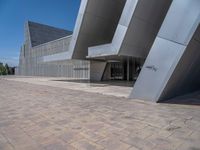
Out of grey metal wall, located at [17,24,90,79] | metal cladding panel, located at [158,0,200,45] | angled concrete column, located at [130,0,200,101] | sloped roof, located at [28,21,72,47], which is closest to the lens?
metal cladding panel, located at [158,0,200,45]

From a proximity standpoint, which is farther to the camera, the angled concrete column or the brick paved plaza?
the angled concrete column

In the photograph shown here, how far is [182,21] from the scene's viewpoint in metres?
6.39

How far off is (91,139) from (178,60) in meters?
4.57

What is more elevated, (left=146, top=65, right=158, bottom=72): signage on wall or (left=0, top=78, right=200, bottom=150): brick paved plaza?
(left=146, top=65, right=158, bottom=72): signage on wall

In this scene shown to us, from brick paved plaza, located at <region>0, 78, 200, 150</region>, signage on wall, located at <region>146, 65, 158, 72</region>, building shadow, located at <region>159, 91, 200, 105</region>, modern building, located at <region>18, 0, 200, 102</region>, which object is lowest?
brick paved plaza, located at <region>0, 78, 200, 150</region>

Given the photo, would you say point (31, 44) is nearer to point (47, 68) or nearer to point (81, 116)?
point (47, 68)

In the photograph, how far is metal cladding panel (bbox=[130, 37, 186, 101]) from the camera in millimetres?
→ 6465

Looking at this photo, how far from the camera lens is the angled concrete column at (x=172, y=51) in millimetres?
6172

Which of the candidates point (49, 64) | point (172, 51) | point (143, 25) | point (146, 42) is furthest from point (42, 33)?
point (172, 51)

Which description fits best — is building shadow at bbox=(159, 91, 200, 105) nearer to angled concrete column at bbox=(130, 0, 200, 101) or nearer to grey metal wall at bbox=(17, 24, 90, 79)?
angled concrete column at bbox=(130, 0, 200, 101)

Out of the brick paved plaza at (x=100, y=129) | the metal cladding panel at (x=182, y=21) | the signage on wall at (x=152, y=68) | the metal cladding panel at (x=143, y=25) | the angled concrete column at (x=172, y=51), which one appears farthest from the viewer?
the metal cladding panel at (x=143, y=25)

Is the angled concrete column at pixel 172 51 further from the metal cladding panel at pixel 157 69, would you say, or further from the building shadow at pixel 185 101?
the building shadow at pixel 185 101

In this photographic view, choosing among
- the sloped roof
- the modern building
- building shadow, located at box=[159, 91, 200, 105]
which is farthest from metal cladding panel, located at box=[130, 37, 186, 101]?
the sloped roof

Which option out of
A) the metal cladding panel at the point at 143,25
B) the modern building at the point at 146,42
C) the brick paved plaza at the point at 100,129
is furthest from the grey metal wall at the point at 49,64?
the brick paved plaza at the point at 100,129
